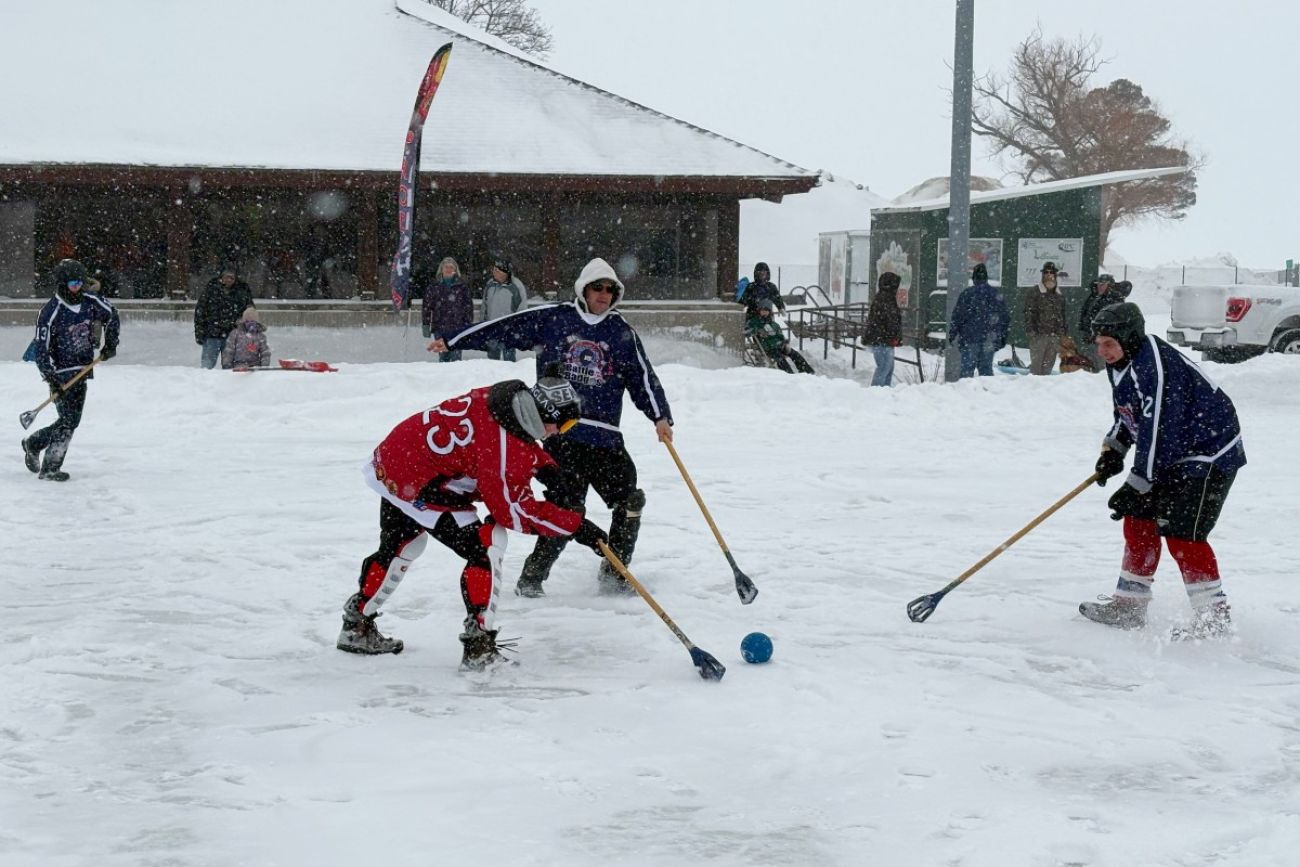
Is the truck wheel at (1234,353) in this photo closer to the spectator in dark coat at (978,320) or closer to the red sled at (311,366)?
the spectator in dark coat at (978,320)

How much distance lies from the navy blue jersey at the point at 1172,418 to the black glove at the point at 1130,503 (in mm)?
72

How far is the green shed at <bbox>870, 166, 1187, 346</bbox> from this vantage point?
2083cm

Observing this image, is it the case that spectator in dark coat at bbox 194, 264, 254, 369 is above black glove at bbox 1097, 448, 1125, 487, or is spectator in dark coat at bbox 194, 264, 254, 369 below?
above

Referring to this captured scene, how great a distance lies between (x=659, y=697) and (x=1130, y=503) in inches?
95.7

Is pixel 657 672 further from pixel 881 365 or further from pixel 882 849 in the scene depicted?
pixel 881 365

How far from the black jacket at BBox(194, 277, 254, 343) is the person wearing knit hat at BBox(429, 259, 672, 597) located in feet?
36.5

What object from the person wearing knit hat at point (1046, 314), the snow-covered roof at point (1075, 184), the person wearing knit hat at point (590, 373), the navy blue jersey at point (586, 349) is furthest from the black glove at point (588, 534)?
the snow-covered roof at point (1075, 184)

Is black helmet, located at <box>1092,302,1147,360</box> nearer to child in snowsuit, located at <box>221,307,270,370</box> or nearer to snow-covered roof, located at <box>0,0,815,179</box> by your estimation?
child in snowsuit, located at <box>221,307,270,370</box>

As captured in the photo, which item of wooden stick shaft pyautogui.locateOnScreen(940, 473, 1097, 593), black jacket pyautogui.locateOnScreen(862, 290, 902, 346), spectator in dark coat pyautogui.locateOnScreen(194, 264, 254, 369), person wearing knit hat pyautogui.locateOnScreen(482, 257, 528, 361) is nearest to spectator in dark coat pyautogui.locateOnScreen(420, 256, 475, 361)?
person wearing knit hat pyautogui.locateOnScreen(482, 257, 528, 361)

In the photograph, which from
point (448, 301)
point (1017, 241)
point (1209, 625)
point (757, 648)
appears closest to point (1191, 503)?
point (1209, 625)

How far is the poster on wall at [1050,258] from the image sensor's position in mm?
20953

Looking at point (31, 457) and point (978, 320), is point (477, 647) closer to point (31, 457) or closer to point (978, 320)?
point (31, 457)

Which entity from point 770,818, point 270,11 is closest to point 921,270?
point 270,11

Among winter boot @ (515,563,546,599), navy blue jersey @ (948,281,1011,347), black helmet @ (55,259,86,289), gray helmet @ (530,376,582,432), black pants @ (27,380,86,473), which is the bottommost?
winter boot @ (515,563,546,599)
